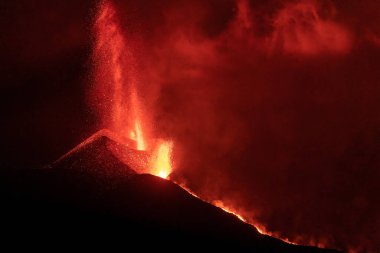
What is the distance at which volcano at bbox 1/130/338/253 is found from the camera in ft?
54.9

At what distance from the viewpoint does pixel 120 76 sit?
3172 cm

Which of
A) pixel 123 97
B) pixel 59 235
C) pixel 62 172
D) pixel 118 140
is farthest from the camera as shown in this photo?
pixel 123 97

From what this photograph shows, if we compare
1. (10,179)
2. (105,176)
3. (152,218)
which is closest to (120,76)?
(105,176)

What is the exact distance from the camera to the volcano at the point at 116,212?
54.9 ft

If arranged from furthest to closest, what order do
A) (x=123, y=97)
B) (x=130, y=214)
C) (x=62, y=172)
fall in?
1. (x=123, y=97)
2. (x=62, y=172)
3. (x=130, y=214)

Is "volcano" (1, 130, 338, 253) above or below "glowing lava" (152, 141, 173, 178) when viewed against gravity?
below

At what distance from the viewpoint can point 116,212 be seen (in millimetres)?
19344

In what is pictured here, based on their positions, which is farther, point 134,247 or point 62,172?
point 62,172

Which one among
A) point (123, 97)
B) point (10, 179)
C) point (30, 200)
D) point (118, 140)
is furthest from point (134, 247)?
point (123, 97)

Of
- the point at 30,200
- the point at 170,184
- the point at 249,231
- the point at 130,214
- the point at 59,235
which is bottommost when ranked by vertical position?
the point at 59,235

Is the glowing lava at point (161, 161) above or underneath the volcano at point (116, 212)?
above

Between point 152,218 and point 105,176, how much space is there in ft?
17.4

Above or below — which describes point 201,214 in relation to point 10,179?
above

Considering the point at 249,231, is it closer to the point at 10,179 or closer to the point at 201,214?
the point at 201,214
